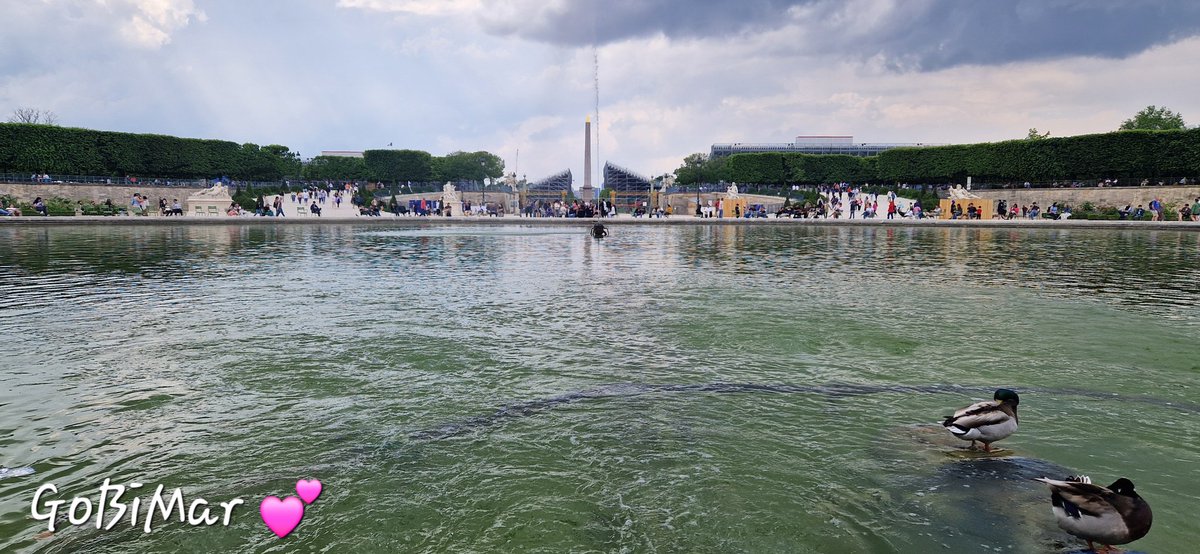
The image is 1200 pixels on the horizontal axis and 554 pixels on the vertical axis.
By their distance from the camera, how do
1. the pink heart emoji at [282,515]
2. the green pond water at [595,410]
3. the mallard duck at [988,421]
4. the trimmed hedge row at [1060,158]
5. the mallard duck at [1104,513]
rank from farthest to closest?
the trimmed hedge row at [1060,158]
the mallard duck at [988,421]
the green pond water at [595,410]
the pink heart emoji at [282,515]
the mallard duck at [1104,513]

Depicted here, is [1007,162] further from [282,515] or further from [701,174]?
[282,515]

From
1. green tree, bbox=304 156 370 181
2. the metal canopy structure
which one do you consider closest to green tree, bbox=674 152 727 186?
the metal canopy structure

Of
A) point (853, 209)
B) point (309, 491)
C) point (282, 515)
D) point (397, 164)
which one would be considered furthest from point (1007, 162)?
point (282, 515)

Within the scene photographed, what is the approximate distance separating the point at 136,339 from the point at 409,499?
5.64 m

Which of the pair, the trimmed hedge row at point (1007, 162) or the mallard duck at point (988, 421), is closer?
the mallard duck at point (988, 421)

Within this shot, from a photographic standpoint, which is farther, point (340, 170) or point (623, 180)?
point (623, 180)

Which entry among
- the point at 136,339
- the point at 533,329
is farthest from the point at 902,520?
the point at 136,339

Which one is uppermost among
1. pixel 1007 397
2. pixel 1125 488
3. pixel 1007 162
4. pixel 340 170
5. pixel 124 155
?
pixel 340 170

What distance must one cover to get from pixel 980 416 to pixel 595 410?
267cm

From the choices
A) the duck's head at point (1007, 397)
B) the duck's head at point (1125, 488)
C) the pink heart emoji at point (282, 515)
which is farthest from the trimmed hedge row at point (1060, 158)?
the pink heart emoji at point (282, 515)

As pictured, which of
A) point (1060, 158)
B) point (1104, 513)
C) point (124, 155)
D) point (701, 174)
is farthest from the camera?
point (701, 174)

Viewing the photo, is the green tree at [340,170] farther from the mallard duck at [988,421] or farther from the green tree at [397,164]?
the mallard duck at [988,421]

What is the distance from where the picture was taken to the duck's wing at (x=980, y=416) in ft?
14.9

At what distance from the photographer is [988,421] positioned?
454 cm
